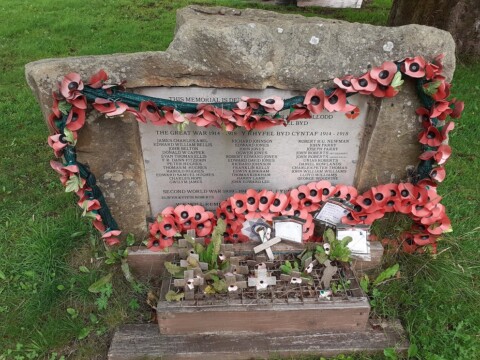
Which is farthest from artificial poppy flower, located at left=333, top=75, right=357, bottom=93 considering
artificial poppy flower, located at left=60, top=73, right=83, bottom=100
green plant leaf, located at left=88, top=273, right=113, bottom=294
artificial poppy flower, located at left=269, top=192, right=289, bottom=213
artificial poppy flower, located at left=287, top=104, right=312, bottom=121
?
green plant leaf, located at left=88, top=273, right=113, bottom=294

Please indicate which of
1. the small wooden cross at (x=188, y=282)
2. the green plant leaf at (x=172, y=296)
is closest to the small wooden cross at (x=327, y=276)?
the small wooden cross at (x=188, y=282)

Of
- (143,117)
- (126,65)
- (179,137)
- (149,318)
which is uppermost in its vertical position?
(126,65)

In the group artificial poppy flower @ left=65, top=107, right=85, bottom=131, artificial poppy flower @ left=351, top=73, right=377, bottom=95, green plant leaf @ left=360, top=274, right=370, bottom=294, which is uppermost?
artificial poppy flower @ left=351, top=73, right=377, bottom=95

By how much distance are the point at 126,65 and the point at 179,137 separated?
57 cm

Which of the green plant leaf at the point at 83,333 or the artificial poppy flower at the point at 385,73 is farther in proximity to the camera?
the green plant leaf at the point at 83,333

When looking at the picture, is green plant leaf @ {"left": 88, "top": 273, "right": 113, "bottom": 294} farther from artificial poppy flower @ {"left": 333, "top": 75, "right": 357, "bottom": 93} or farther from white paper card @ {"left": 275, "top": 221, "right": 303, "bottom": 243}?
artificial poppy flower @ {"left": 333, "top": 75, "right": 357, "bottom": 93}

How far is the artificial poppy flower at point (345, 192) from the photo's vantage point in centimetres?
291

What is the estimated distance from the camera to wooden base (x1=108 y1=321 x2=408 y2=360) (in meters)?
2.48

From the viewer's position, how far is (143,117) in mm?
2398

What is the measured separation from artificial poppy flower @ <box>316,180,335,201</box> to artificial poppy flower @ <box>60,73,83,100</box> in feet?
5.34

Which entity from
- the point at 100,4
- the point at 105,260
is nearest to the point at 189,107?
the point at 105,260

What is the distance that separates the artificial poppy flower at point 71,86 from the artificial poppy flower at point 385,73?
162cm

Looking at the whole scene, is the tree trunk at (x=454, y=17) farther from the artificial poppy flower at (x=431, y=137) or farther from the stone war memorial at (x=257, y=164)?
the artificial poppy flower at (x=431, y=137)

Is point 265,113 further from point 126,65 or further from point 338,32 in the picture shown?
point 126,65
